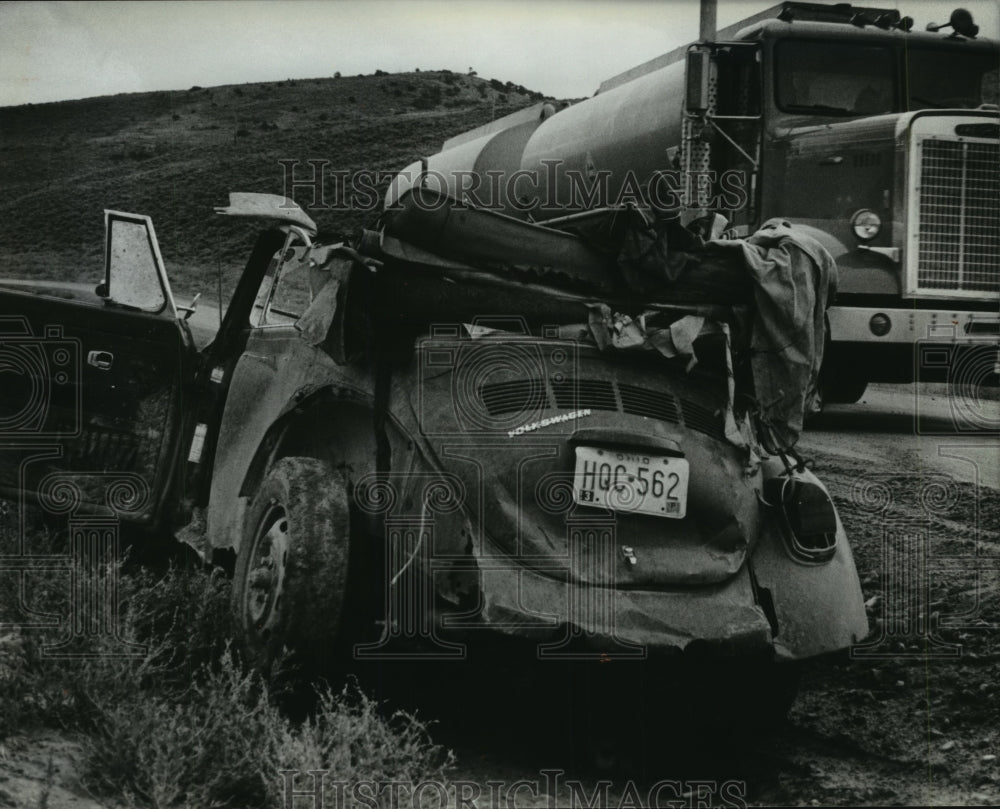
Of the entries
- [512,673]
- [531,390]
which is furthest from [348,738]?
[531,390]

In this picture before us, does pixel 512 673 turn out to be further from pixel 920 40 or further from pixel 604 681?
pixel 920 40

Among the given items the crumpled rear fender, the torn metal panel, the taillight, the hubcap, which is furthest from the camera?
the torn metal panel

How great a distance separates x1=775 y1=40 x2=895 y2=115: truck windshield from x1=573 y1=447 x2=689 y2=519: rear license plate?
7.62 meters

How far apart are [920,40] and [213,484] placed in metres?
8.34

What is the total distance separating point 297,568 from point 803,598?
1701 millimetres

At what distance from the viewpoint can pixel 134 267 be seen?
6.33m

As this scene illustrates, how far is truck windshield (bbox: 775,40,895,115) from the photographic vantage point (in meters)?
11.1

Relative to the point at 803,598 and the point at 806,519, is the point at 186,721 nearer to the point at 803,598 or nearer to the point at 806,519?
the point at 803,598

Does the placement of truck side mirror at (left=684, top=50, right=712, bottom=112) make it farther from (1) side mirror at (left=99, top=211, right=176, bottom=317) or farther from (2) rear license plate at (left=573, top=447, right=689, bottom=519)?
(2) rear license plate at (left=573, top=447, right=689, bottom=519)

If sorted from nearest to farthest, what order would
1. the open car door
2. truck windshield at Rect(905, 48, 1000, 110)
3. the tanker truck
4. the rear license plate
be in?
the rear license plate → the open car door → the tanker truck → truck windshield at Rect(905, 48, 1000, 110)

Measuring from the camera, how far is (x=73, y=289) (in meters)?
6.61
